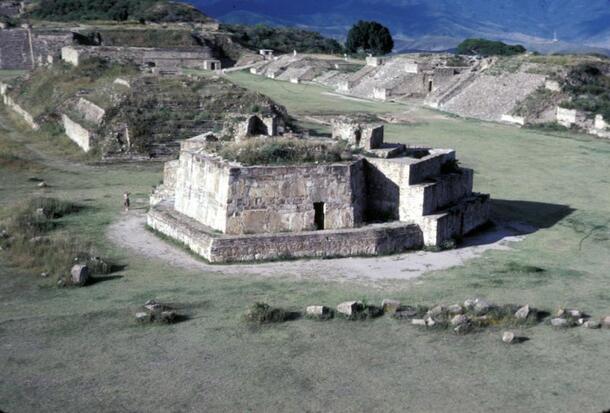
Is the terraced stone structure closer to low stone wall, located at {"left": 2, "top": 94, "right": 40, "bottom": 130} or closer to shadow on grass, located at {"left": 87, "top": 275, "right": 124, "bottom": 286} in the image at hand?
shadow on grass, located at {"left": 87, "top": 275, "right": 124, "bottom": 286}

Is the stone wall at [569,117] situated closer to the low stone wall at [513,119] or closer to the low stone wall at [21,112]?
the low stone wall at [513,119]

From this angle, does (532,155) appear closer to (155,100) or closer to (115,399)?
(155,100)

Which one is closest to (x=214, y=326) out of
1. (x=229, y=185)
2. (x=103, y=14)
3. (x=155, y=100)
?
(x=229, y=185)

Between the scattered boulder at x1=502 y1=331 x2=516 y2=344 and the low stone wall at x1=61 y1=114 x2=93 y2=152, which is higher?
the low stone wall at x1=61 y1=114 x2=93 y2=152

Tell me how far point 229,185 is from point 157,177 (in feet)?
32.0

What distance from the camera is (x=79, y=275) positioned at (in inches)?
570

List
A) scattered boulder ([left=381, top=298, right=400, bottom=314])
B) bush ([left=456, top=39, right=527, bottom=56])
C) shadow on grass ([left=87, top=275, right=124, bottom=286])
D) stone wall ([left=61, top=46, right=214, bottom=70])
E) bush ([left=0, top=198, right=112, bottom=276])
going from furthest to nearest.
Result: bush ([left=456, top=39, right=527, bottom=56]) < stone wall ([left=61, top=46, right=214, bottom=70]) < bush ([left=0, top=198, right=112, bottom=276]) < shadow on grass ([left=87, top=275, right=124, bottom=286]) < scattered boulder ([left=381, top=298, right=400, bottom=314])

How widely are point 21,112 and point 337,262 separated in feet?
93.3

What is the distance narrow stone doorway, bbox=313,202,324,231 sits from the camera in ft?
56.1

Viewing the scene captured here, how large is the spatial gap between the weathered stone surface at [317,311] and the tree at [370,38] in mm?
69993

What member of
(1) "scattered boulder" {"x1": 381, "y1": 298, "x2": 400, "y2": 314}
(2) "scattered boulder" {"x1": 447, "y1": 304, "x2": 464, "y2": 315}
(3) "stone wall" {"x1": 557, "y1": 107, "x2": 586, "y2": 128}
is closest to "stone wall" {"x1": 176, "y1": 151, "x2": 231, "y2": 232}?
(1) "scattered boulder" {"x1": 381, "y1": 298, "x2": 400, "y2": 314}

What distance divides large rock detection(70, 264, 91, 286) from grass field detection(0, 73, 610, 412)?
317 mm

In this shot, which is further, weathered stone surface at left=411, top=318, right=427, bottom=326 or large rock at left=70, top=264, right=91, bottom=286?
large rock at left=70, top=264, right=91, bottom=286

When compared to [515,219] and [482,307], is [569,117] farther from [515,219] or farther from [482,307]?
[482,307]
